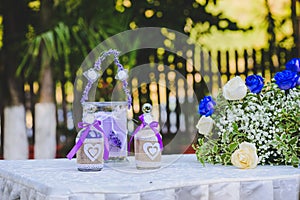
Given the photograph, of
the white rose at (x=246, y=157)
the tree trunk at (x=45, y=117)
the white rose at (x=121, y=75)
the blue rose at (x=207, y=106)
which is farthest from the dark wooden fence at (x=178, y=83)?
the white rose at (x=246, y=157)

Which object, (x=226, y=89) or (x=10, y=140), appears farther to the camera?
(x=10, y=140)

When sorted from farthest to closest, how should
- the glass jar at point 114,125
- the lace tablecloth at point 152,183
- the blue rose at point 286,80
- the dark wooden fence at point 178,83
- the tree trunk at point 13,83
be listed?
1. the dark wooden fence at point 178,83
2. the tree trunk at point 13,83
3. the blue rose at point 286,80
4. the glass jar at point 114,125
5. the lace tablecloth at point 152,183

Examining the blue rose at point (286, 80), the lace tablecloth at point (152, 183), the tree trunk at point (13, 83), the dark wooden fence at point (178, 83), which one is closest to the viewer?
the lace tablecloth at point (152, 183)

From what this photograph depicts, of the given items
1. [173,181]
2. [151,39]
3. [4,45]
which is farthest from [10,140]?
[173,181]

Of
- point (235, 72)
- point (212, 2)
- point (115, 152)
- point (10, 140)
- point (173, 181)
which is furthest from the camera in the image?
point (235, 72)

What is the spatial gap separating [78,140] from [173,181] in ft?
1.17

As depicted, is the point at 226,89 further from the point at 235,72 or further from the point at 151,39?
the point at 235,72

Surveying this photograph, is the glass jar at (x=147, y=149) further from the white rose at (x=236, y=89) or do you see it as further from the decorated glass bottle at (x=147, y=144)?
the white rose at (x=236, y=89)

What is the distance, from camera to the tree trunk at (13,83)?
5102 millimetres

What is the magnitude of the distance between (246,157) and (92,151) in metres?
0.49

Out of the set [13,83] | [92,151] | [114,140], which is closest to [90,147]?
[92,151]

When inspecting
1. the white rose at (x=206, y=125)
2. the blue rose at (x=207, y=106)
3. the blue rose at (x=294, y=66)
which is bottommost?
the white rose at (x=206, y=125)

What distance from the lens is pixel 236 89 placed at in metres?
2.11

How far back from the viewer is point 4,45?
5.14 metres
